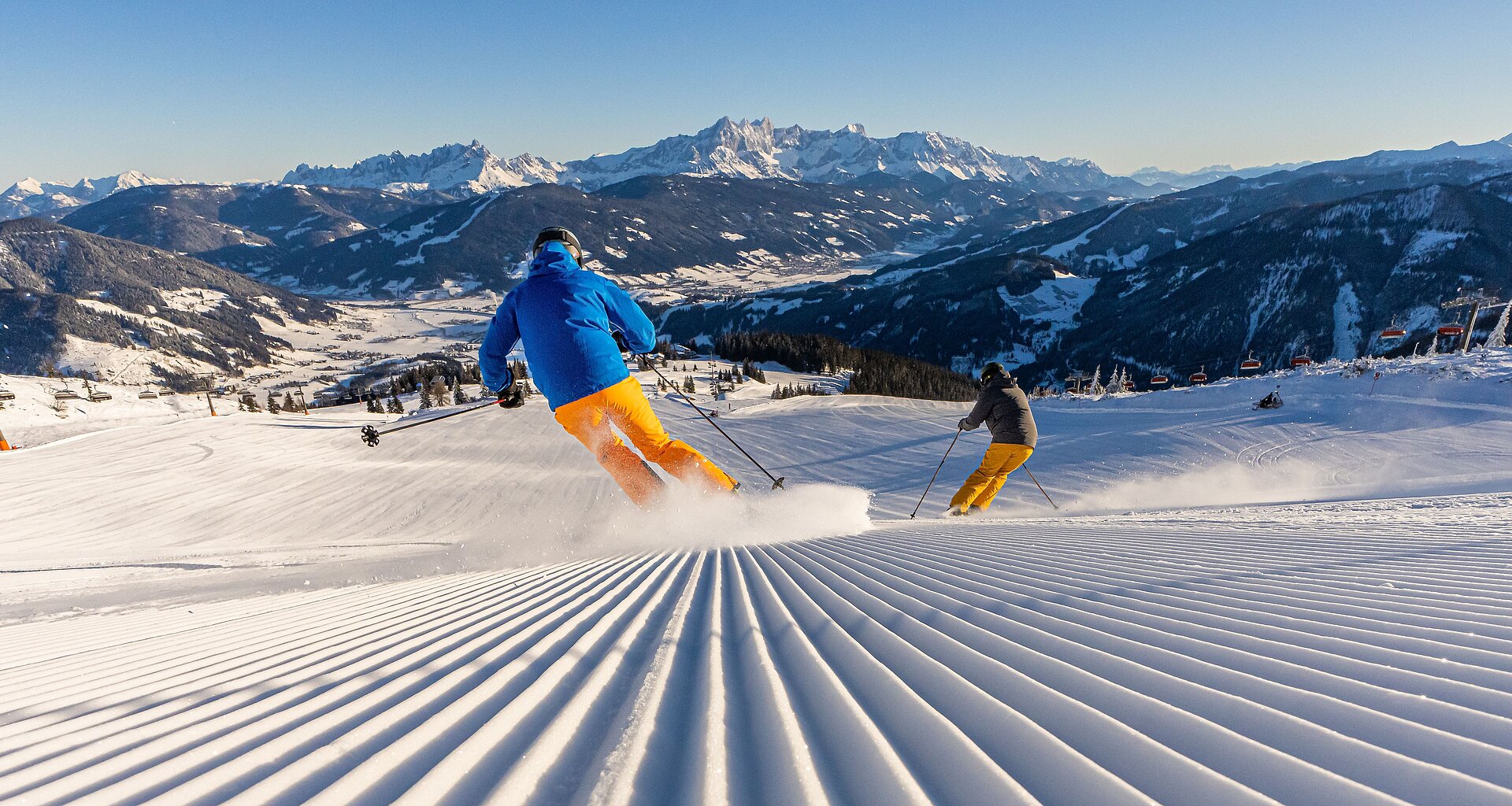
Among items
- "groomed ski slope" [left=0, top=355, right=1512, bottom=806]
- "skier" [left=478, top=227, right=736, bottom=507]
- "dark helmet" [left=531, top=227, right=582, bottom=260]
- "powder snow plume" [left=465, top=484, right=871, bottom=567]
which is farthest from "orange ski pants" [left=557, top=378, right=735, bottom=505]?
"dark helmet" [left=531, top=227, right=582, bottom=260]

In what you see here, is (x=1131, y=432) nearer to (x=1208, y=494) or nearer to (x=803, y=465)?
(x=1208, y=494)

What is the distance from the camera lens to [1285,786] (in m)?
1.36

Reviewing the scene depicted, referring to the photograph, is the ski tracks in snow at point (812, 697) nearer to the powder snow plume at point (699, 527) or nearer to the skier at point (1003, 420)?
the powder snow plume at point (699, 527)

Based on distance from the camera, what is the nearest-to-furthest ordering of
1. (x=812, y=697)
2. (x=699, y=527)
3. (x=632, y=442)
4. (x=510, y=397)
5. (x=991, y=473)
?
(x=812, y=697)
(x=632, y=442)
(x=510, y=397)
(x=699, y=527)
(x=991, y=473)

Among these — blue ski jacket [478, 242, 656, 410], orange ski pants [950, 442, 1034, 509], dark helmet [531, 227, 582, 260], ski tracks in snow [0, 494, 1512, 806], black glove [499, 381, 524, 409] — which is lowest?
orange ski pants [950, 442, 1034, 509]

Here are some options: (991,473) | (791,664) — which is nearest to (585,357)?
(791,664)

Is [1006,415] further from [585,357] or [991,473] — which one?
[585,357]

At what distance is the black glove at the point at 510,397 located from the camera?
711cm

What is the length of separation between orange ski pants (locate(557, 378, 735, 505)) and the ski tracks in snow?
270cm

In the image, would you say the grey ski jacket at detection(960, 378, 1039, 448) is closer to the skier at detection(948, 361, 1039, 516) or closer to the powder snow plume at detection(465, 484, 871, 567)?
the skier at detection(948, 361, 1039, 516)

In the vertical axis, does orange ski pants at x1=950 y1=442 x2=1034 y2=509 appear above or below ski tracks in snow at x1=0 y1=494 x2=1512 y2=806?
below

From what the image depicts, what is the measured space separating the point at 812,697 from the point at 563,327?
491 centimetres

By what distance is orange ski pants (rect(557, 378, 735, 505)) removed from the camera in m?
6.43

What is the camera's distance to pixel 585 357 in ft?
20.1
